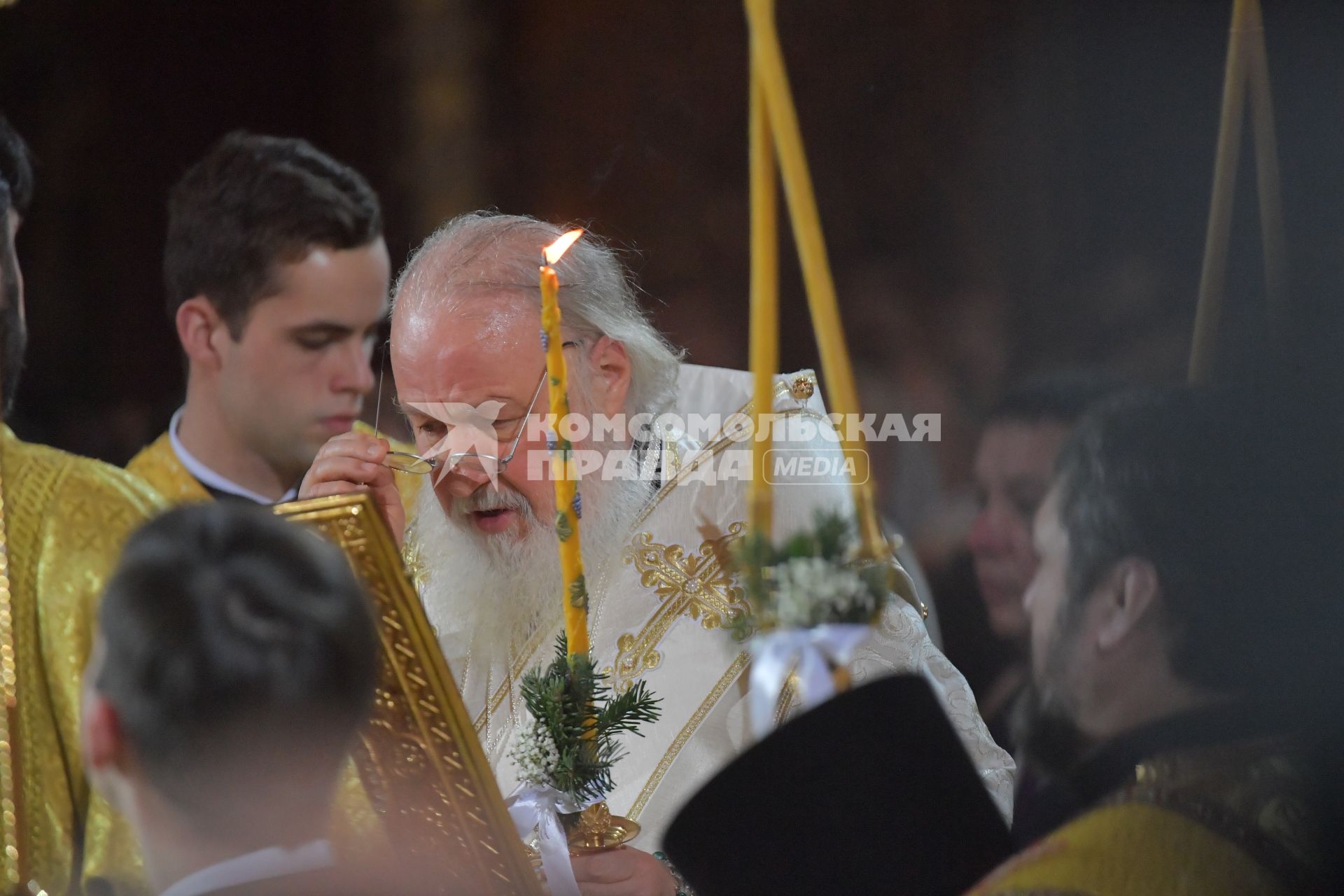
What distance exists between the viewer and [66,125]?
296cm

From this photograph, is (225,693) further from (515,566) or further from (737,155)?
(737,155)

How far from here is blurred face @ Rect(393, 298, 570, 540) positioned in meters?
2.39

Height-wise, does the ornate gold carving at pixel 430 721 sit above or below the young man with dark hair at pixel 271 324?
below

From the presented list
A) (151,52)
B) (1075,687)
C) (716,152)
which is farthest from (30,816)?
(151,52)

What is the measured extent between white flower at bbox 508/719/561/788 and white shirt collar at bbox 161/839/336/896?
415 mm

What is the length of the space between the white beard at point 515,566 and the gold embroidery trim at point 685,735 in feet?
1.04

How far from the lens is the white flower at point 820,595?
1.51 metres

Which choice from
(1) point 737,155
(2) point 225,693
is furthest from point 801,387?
(2) point 225,693

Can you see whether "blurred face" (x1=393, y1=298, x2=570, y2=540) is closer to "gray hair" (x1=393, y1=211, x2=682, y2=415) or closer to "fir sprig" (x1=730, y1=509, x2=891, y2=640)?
"gray hair" (x1=393, y1=211, x2=682, y2=415)

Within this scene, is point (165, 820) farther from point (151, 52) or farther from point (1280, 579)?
point (151, 52)

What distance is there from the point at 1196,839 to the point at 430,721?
90 cm

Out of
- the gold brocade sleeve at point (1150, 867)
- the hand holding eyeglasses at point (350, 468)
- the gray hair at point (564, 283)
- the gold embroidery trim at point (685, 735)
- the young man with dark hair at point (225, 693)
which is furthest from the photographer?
the gray hair at point (564, 283)

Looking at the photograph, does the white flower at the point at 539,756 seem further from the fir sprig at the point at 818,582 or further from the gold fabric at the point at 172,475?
the gold fabric at the point at 172,475

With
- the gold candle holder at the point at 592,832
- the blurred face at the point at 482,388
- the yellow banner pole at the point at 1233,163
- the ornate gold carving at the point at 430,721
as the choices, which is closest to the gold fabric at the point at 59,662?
the ornate gold carving at the point at 430,721
